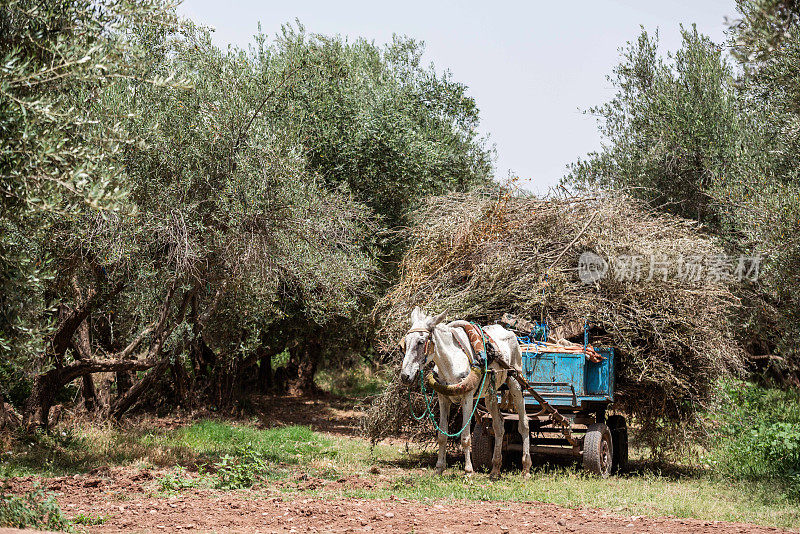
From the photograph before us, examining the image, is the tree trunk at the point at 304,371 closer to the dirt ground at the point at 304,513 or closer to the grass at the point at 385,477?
the grass at the point at 385,477

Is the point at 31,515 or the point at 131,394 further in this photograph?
the point at 131,394

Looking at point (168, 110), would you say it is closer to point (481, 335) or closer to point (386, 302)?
point (386, 302)

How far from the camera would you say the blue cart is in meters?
10.2

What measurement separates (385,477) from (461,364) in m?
2.14

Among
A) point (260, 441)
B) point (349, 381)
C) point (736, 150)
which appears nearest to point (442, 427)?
point (260, 441)

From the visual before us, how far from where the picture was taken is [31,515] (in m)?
6.02

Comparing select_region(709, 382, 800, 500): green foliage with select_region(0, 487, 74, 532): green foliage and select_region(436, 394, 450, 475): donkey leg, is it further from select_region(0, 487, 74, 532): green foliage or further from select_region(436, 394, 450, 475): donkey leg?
select_region(0, 487, 74, 532): green foliage

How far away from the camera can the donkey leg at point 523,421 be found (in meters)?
10.3

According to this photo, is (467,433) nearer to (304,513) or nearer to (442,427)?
(442,427)

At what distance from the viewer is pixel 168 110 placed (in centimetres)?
1056

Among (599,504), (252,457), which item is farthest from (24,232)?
(599,504)

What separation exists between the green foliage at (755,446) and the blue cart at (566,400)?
1.85 meters

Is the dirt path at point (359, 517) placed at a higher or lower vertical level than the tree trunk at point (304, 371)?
lower

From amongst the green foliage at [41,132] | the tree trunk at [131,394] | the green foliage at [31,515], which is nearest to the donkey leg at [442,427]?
the green foliage at [31,515]
